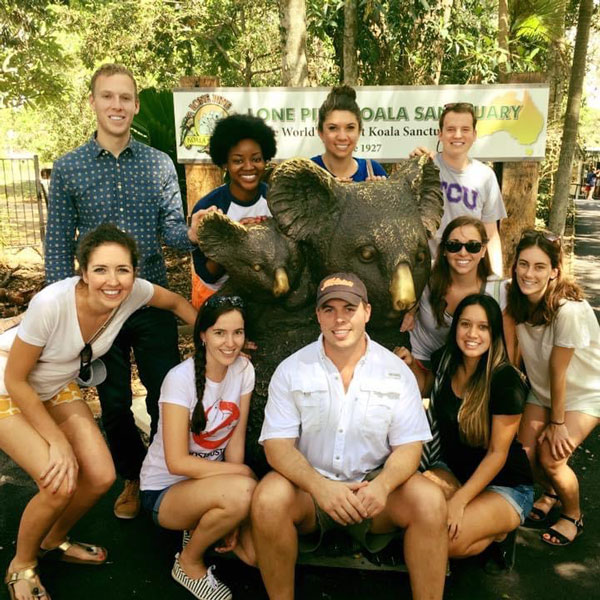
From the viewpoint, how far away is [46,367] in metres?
2.70

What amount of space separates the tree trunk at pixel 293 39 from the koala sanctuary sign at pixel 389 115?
1539mm

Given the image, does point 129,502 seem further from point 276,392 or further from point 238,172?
point 238,172

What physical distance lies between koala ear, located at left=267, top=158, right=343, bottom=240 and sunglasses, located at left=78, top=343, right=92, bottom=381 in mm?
1017

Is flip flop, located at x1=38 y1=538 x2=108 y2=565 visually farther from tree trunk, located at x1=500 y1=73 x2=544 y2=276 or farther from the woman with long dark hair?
tree trunk, located at x1=500 y1=73 x2=544 y2=276

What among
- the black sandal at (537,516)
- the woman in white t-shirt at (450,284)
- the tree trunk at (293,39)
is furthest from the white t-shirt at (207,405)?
the tree trunk at (293,39)

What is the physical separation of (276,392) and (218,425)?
1.25 ft

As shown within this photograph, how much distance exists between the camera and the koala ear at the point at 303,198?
2.51 m

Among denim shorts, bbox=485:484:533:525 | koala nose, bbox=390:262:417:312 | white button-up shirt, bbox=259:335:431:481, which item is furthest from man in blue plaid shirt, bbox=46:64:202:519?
denim shorts, bbox=485:484:533:525

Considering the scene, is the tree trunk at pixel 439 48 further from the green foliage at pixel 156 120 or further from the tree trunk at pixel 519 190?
the green foliage at pixel 156 120

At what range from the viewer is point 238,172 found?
2980 mm

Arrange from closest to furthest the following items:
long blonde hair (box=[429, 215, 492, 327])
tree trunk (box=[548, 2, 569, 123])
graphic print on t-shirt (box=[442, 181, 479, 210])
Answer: long blonde hair (box=[429, 215, 492, 327]) < graphic print on t-shirt (box=[442, 181, 479, 210]) < tree trunk (box=[548, 2, 569, 123])

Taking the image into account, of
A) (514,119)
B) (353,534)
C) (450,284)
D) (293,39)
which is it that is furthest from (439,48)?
(353,534)

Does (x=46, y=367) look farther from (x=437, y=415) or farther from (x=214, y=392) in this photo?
(x=437, y=415)

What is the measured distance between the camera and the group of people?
243 cm
